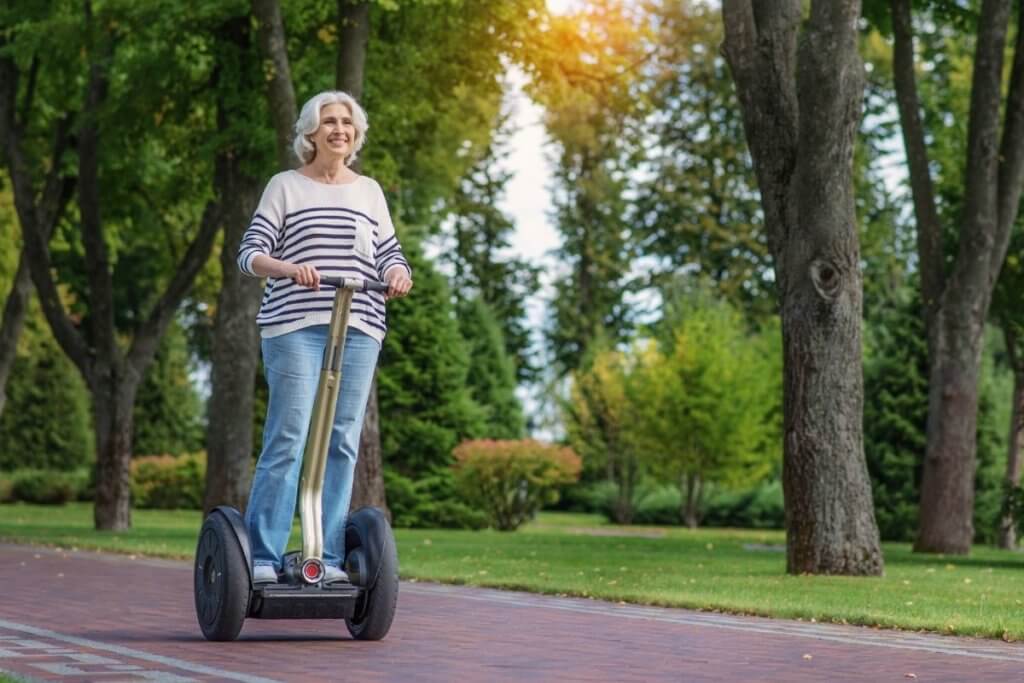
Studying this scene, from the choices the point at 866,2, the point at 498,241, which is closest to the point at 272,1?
the point at 866,2

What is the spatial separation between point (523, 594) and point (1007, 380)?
110 ft

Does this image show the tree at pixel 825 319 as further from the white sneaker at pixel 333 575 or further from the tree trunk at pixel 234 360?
the tree trunk at pixel 234 360

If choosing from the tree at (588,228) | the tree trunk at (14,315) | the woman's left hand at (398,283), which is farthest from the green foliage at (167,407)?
the woman's left hand at (398,283)

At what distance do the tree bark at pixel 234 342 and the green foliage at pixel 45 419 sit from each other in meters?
25.3

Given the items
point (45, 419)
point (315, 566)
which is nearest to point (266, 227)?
point (315, 566)

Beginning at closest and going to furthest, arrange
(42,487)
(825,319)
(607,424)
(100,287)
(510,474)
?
(825,319)
(100,287)
(510,474)
(607,424)
(42,487)

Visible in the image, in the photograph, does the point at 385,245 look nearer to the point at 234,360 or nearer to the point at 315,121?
the point at 315,121

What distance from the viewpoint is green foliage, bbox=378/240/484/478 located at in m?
30.0

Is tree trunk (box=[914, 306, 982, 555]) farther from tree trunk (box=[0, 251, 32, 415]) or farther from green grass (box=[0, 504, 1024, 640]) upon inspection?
tree trunk (box=[0, 251, 32, 415])

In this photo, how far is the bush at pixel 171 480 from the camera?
39.5 meters

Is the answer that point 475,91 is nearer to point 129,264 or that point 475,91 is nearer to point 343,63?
point 343,63

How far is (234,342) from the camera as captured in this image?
21500mm

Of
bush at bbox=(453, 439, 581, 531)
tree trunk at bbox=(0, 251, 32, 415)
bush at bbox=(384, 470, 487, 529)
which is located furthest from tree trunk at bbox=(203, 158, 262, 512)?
bush at bbox=(384, 470, 487, 529)

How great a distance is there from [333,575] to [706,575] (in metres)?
6.62
